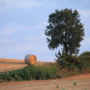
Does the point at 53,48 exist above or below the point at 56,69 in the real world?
above

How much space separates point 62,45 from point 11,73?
2889 centimetres

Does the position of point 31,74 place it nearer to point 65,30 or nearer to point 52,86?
point 52,86

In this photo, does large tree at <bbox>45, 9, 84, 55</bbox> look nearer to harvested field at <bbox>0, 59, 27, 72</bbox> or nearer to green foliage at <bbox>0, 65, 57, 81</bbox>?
harvested field at <bbox>0, 59, 27, 72</bbox>

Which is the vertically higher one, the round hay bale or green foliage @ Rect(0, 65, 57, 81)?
the round hay bale

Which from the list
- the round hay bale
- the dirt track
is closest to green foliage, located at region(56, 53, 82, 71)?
the round hay bale

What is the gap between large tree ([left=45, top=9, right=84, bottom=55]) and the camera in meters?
52.5

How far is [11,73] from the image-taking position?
82.8ft

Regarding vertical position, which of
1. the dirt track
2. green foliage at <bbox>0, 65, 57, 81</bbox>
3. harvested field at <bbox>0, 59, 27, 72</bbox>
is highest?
harvested field at <bbox>0, 59, 27, 72</bbox>

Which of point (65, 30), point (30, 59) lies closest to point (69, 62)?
point (30, 59)

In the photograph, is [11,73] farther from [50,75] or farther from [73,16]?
[73,16]

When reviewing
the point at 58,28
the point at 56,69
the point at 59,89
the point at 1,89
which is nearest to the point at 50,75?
the point at 56,69

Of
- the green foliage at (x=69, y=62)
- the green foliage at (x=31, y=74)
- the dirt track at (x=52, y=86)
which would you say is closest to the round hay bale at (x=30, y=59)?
the green foliage at (x=69, y=62)

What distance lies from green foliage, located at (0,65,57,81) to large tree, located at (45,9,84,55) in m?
25.5

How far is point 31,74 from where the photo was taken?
26.0 m
